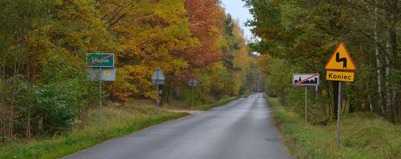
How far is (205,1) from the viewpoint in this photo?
39.1m

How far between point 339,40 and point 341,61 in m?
6.42

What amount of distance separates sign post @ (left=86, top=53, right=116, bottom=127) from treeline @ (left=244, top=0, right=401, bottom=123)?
663 cm

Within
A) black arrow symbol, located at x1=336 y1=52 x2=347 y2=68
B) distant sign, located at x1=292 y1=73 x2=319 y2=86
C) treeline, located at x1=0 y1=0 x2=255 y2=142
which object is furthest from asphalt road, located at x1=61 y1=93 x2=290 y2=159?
distant sign, located at x1=292 y1=73 x2=319 y2=86

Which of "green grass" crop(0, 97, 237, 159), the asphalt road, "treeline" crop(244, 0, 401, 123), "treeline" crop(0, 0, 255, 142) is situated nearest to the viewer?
"green grass" crop(0, 97, 237, 159)

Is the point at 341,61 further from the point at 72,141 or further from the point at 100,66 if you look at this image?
the point at 100,66

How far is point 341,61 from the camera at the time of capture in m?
11.9

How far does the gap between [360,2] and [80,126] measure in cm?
1002

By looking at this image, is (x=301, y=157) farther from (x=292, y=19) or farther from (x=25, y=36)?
(x=292, y=19)

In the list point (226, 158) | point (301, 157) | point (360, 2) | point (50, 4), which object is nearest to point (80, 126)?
point (50, 4)

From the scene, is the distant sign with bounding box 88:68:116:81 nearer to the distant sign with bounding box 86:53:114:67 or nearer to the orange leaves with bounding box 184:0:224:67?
the distant sign with bounding box 86:53:114:67

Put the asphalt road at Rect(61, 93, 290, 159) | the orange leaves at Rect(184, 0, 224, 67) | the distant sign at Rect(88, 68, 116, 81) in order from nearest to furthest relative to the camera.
Result: the asphalt road at Rect(61, 93, 290, 159) → the distant sign at Rect(88, 68, 116, 81) → the orange leaves at Rect(184, 0, 224, 67)

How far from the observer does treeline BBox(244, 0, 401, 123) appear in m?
15.9

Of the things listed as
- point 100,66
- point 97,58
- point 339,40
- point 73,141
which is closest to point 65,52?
point 97,58

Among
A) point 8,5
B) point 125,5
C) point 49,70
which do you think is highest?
point 125,5
